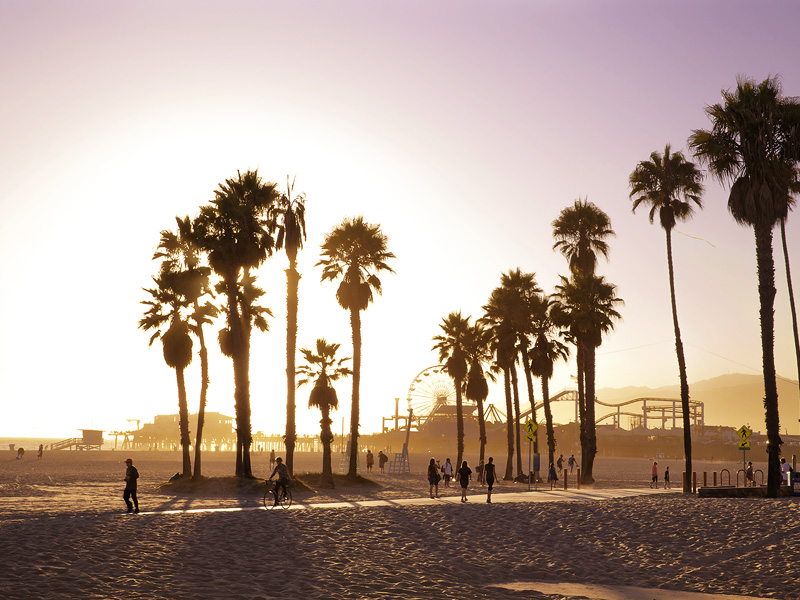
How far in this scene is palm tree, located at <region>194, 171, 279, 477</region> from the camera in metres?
38.4

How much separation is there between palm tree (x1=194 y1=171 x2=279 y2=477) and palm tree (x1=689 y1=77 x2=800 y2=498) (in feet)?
68.8

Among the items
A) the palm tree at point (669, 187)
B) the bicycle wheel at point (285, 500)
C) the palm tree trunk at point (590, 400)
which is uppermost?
the palm tree at point (669, 187)

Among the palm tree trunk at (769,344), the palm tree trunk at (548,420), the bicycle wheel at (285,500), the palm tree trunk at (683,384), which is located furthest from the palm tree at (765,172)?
the palm tree trunk at (548,420)

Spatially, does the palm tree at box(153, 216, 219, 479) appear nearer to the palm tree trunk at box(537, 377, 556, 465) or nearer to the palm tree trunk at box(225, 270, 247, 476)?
the palm tree trunk at box(225, 270, 247, 476)

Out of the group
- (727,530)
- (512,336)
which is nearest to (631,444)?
(512,336)

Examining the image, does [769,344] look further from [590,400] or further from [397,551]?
[590,400]

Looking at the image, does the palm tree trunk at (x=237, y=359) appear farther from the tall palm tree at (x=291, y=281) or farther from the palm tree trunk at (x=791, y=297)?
the palm tree trunk at (x=791, y=297)

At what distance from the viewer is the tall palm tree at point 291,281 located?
40.0 meters

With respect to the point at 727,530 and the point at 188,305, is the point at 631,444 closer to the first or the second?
the point at 188,305

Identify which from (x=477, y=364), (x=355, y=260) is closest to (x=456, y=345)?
(x=477, y=364)

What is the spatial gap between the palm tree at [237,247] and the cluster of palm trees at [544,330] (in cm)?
2000

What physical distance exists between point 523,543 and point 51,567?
10288 millimetres

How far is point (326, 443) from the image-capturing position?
4391 centimetres

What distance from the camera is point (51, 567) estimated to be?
14102 mm
